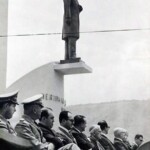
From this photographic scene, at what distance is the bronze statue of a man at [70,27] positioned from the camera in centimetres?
462

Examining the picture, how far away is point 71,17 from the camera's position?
15.4 ft

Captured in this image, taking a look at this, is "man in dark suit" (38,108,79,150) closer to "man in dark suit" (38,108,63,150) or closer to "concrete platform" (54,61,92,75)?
"man in dark suit" (38,108,63,150)

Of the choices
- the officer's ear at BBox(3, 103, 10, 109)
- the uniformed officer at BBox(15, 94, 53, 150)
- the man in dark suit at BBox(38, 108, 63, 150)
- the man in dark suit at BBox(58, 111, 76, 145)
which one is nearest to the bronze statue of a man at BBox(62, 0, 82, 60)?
the man in dark suit at BBox(58, 111, 76, 145)

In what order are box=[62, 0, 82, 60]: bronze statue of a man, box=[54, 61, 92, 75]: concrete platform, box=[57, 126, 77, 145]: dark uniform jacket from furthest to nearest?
box=[62, 0, 82, 60]: bronze statue of a man, box=[54, 61, 92, 75]: concrete platform, box=[57, 126, 77, 145]: dark uniform jacket

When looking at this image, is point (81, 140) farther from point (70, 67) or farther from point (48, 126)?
point (70, 67)

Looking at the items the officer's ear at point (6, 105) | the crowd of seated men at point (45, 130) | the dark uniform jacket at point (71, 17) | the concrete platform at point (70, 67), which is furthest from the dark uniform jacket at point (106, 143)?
the officer's ear at point (6, 105)

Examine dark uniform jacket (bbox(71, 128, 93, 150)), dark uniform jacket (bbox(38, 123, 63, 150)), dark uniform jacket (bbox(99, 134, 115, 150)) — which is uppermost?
dark uniform jacket (bbox(38, 123, 63, 150))

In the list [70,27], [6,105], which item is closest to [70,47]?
[70,27]

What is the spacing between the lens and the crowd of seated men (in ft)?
9.20

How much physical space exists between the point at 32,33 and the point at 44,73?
38cm

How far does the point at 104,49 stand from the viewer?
504 cm

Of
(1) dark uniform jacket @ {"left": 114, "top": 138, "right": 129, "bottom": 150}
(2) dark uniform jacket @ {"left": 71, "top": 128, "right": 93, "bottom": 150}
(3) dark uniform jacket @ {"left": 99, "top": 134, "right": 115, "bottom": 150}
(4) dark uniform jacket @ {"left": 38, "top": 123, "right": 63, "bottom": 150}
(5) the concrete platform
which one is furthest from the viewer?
(5) the concrete platform

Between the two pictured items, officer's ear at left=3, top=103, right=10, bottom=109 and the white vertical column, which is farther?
the white vertical column

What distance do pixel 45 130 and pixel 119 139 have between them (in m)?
1.27
